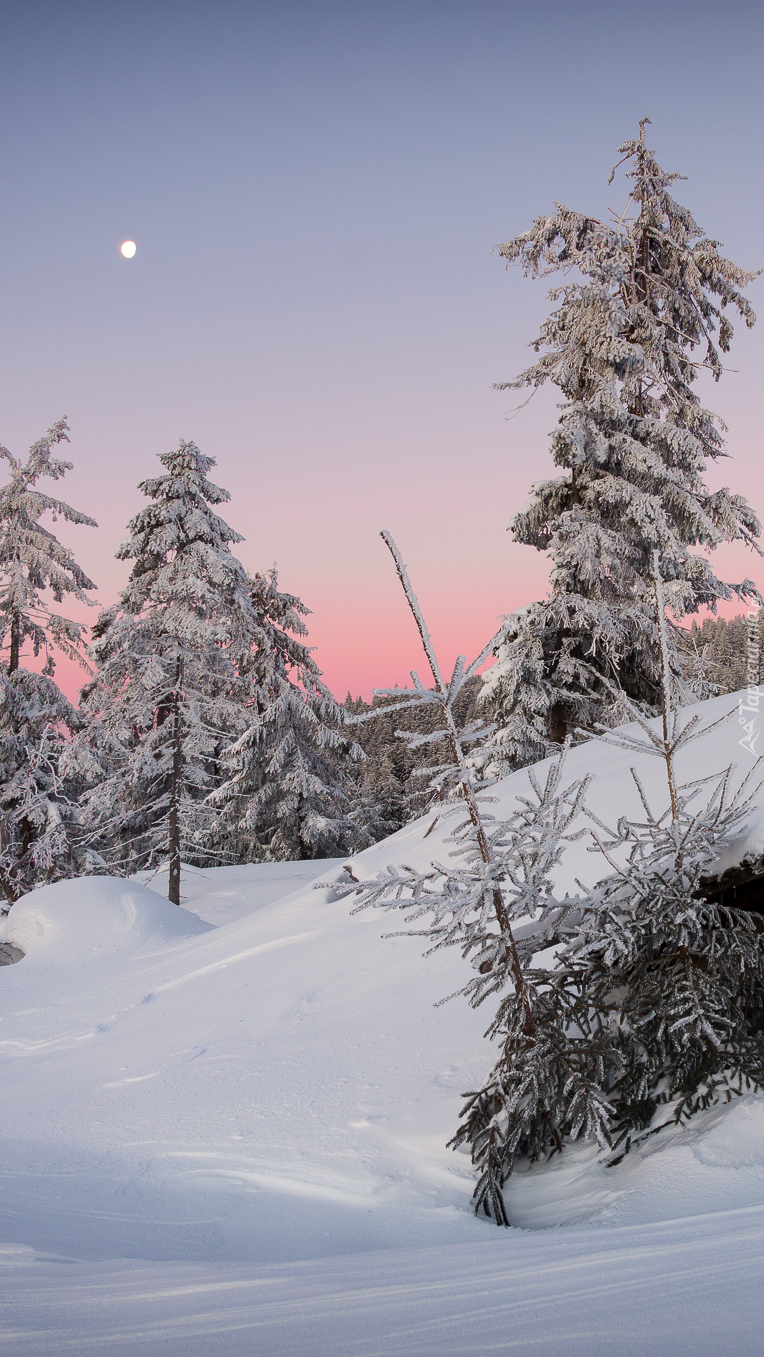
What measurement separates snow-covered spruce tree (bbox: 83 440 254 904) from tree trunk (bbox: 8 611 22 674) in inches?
75.1

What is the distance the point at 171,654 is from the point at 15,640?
14.7 feet

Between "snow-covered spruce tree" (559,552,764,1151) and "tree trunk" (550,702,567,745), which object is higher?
"tree trunk" (550,702,567,745)

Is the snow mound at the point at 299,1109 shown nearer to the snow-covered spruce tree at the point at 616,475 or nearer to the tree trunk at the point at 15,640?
the snow-covered spruce tree at the point at 616,475

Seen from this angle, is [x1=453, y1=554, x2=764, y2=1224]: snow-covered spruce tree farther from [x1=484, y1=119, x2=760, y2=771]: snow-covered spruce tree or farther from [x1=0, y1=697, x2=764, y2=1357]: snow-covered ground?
[x1=484, y1=119, x2=760, y2=771]: snow-covered spruce tree

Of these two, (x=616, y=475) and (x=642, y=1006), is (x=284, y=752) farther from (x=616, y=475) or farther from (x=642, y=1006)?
(x=642, y=1006)

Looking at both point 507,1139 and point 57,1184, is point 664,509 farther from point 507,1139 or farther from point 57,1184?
point 57,1184

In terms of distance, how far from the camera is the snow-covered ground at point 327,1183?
61.4 inches

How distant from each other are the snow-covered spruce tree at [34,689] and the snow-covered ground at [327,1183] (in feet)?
37.9

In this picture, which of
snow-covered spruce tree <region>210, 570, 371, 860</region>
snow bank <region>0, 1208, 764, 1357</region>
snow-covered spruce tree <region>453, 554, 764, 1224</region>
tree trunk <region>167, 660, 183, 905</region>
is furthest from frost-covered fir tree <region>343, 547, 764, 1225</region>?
snow-covered spruce tree <region>210, 570, 371, 860</region>

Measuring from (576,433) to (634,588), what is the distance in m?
3.08

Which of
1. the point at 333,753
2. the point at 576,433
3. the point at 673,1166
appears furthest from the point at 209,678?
the point at 673,1166

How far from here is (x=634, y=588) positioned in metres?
13.3

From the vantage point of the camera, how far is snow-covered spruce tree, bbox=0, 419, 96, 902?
18.5 meters

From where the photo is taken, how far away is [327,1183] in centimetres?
344
